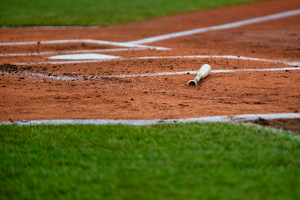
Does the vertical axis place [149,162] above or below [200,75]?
below

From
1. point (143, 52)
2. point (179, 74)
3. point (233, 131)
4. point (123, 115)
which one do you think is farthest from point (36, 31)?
point (233, 131)

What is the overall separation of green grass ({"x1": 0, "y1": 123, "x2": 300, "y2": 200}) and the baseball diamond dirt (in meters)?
0.51

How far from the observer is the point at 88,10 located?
685 inches

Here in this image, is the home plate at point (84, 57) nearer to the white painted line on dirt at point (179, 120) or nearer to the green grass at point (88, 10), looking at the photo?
the white painted line on dirt at point (179, 120)

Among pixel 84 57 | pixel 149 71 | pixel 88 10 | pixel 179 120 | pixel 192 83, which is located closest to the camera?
pixel 179 120

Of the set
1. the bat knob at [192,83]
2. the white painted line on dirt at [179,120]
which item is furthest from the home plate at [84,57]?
the white painted line on dirt at [179,120]

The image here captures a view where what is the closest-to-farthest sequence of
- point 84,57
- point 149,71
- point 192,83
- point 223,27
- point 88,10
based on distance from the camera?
point 192,83, point 149,71, point 84,57, point 223,27, point 88,10

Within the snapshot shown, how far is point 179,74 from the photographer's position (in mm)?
6793

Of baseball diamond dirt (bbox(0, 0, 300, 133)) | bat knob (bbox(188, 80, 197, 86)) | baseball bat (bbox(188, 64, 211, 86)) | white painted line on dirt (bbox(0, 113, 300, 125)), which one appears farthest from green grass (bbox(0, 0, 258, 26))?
white painted line on dirt (bbox(0, 113, 300, 125))

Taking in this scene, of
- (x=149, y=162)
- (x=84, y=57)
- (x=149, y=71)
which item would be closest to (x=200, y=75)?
(x=149, y=71)

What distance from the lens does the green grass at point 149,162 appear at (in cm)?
297

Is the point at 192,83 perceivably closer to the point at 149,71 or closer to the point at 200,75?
the point at 200,75

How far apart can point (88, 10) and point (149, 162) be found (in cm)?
1509

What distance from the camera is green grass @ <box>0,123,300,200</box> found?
297cm
